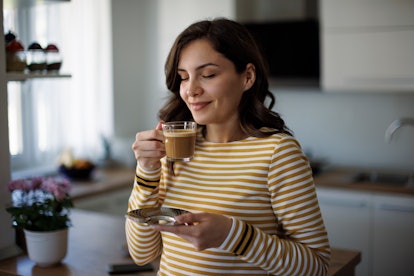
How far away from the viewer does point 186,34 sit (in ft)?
5.58

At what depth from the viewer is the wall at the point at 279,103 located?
4.14m

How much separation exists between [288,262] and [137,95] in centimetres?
349

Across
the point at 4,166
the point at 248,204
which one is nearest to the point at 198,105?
the point at 248,204

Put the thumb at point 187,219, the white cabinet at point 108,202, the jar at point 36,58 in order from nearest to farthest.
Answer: the thumb at point 187,219
the jar at point 36,58
the white cabinet at point 108,202

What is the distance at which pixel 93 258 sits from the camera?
→ 230 centimetres

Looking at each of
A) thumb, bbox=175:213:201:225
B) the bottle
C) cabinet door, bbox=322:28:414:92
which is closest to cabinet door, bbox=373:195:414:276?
cabinet door, bbox=322:28:414:92

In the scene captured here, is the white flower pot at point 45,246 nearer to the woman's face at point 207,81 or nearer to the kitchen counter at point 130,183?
the woman's face at point 207,81

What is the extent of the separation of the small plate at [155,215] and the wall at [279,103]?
2710 mm

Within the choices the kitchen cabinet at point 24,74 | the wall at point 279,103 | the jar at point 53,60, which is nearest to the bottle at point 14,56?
the kitchen cabinet at point 24,74

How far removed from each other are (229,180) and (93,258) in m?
0.88

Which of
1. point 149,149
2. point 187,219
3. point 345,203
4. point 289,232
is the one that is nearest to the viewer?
point 187,219

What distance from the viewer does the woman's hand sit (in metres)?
1.46

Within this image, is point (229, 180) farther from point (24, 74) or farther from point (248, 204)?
point (24, 74)

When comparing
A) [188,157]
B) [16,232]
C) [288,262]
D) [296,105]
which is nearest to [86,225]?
[16,232]
